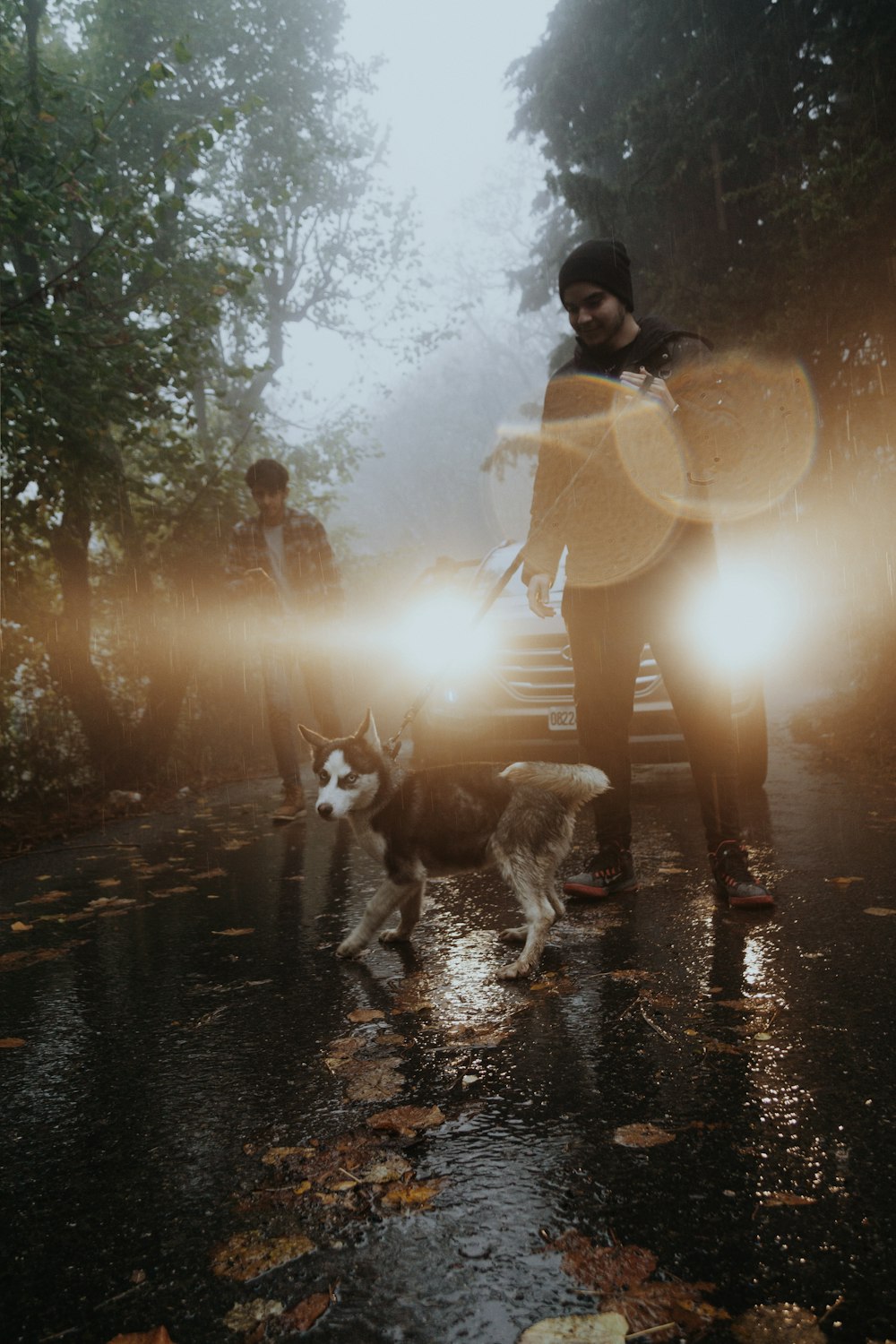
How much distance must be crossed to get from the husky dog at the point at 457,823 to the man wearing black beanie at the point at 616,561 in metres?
0.59

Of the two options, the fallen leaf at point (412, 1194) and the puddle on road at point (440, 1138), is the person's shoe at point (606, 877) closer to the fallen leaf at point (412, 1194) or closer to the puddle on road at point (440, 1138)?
the puddle on road at point (440, 1138)

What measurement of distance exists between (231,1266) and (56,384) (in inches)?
274

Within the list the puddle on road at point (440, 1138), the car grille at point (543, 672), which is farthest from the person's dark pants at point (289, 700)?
the puddle on road at point (440, 1138)

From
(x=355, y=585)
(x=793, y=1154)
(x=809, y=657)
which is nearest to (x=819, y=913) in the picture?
(x=793, y=1154)

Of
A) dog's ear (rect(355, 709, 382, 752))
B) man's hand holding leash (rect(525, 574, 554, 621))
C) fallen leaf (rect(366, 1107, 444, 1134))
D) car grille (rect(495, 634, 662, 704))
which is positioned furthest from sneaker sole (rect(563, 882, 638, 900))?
car grille (rect(495, 634, 662, 704))

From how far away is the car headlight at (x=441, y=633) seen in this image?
22.1ft

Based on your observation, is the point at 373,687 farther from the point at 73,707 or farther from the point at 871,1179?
the point at 871,1179

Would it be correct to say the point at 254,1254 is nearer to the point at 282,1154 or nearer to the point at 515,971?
the point at 282,1154

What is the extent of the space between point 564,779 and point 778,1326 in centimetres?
222

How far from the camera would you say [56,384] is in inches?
284

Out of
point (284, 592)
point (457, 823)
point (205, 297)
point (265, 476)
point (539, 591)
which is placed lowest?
point (457, 823)

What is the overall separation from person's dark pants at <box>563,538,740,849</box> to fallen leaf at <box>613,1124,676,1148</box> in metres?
1.99

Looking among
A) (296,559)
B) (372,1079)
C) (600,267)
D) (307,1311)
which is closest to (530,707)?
(296,559)

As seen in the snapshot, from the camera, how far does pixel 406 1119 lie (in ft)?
7.17
